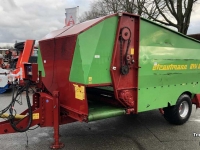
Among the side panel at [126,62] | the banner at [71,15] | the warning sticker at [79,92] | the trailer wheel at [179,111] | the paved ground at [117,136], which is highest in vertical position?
the banner at [71,15]

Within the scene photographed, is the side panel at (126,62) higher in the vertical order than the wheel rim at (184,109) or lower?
higher

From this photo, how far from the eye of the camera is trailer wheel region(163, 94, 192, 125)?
525 cm

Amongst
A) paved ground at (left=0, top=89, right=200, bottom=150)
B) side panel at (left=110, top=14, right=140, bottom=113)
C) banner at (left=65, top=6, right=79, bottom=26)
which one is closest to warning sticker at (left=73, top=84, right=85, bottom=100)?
side panel at (left=110, top=14, right=140, bottom=113)

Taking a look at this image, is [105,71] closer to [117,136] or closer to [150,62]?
[150,62]

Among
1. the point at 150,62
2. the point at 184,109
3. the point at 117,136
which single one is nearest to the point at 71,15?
the point at 184,109

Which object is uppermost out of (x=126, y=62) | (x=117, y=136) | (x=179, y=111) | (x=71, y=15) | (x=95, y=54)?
(x=71, y=15)

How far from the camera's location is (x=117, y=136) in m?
4.80

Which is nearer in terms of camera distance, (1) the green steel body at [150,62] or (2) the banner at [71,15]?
(1) the green steel body at [150,62]

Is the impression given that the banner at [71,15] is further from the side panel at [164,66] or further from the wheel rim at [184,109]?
the wheel rim at [184,109]

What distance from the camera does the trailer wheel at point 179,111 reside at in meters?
5.25

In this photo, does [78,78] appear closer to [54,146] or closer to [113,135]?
[54,146]

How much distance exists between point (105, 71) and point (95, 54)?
1.08 ft

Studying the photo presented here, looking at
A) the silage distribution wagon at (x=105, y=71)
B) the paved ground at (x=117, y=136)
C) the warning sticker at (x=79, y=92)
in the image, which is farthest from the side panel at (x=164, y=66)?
the warning sticker at (x=79, y=92)

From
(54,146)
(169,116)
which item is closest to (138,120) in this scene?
(169,116)
